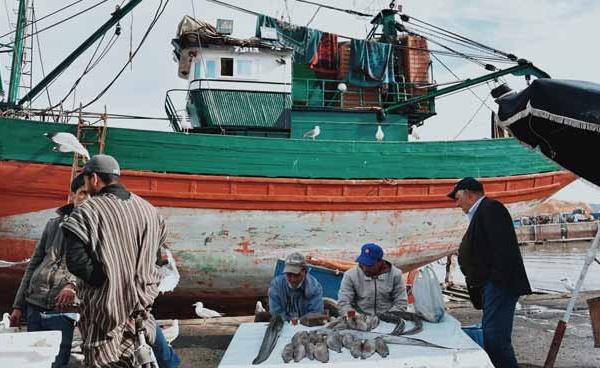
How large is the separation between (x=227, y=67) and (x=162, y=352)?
23.4 feet

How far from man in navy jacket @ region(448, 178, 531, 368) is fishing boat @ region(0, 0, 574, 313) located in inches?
199

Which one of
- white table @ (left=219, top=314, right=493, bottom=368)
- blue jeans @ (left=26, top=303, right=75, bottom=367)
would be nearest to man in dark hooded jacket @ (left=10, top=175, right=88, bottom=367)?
blue jeans @ (left=26, top=303, right=75, bottom=367)

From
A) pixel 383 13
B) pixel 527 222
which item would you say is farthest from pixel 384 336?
pixel 527 222

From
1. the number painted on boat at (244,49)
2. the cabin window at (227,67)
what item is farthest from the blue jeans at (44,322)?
the number painted on boat at (244,49)

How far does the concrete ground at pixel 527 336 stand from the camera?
4.59 meters

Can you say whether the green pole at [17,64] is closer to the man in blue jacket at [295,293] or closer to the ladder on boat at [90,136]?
the ladder on boat at [90,136]

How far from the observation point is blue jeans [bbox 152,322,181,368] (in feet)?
10.2

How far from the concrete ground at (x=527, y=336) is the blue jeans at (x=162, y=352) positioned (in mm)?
1593

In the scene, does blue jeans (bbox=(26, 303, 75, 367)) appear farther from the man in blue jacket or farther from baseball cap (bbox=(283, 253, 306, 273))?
baseball cap (bbox=(283, 253, 306, 273))

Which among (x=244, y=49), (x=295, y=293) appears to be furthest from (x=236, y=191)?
(x=295, y=293)

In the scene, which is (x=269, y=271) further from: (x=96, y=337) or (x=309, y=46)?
(x=96, y=337)

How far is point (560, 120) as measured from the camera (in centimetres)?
355

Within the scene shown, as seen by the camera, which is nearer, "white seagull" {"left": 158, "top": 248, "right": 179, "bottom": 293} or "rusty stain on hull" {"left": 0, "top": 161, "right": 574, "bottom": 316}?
"white seagull" {"left": 158, "top": 248, "right": 179, "bottom": 293}

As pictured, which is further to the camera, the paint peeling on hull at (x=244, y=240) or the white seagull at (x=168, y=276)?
the paint peeling on hull at (x=244, y=240)
